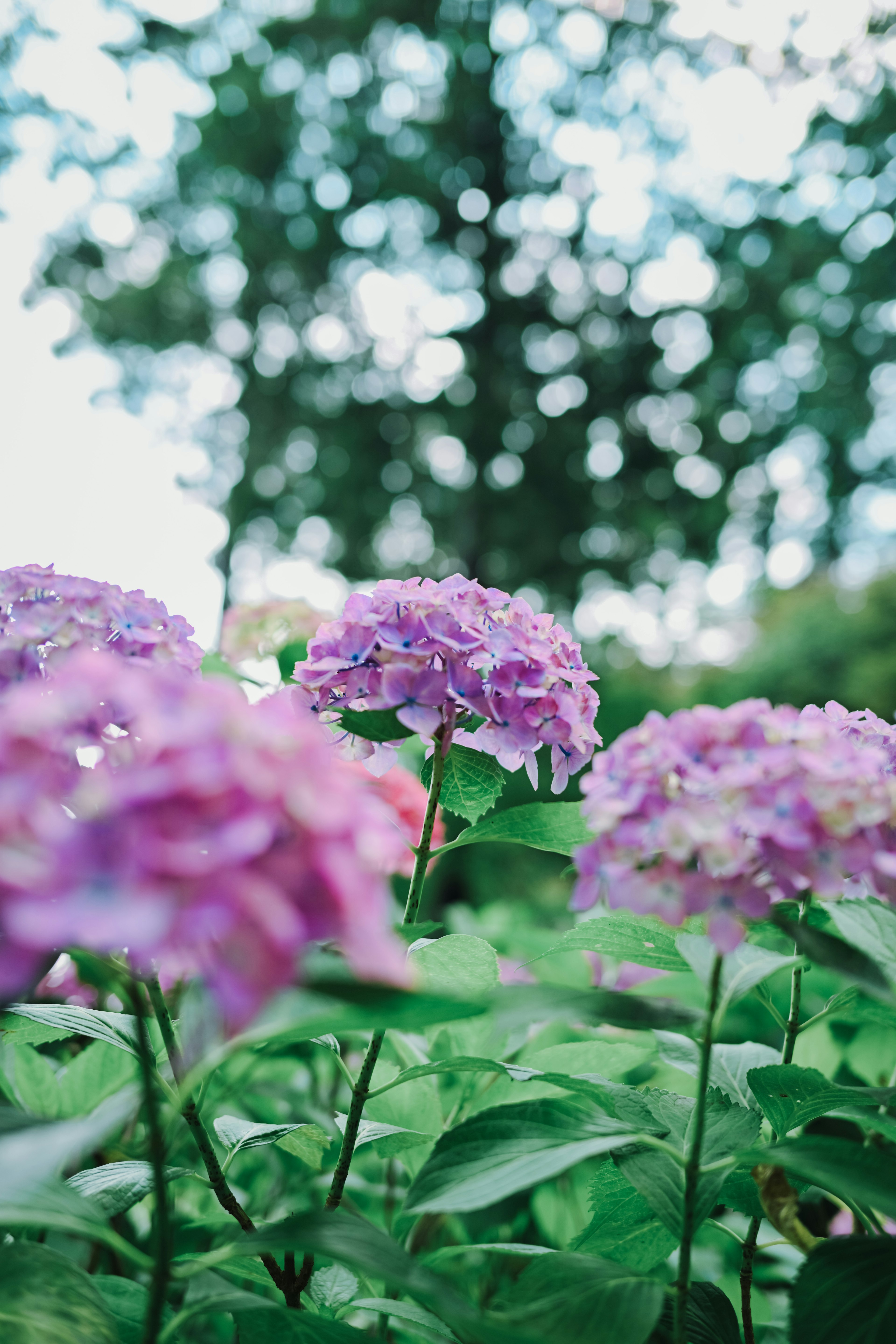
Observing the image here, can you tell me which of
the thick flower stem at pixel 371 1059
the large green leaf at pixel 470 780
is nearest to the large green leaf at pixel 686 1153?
the thick flower stem at pixel 371 1059

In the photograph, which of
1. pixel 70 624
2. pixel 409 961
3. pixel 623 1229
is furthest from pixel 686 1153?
pixel 70 624

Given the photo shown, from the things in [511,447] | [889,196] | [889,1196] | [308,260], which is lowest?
[889,1196]

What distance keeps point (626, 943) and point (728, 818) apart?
28cm

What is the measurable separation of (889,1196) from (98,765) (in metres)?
0.59

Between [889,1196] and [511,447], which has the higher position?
[511,447]

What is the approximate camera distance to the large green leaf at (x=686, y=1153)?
66cm

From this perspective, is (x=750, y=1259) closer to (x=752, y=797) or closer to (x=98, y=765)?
A: (x=752, y=797)

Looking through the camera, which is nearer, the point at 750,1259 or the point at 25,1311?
the point at 25,1311

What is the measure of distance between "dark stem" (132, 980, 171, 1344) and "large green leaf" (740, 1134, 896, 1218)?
1.33ft

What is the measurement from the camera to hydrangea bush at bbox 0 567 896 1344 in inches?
16.6

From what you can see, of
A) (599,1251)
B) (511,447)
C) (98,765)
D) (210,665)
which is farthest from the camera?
(511,447)

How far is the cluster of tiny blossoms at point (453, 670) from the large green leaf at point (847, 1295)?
0.43 meters

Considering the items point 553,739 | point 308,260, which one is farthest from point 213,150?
point 553,739

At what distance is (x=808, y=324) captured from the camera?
871 cm
